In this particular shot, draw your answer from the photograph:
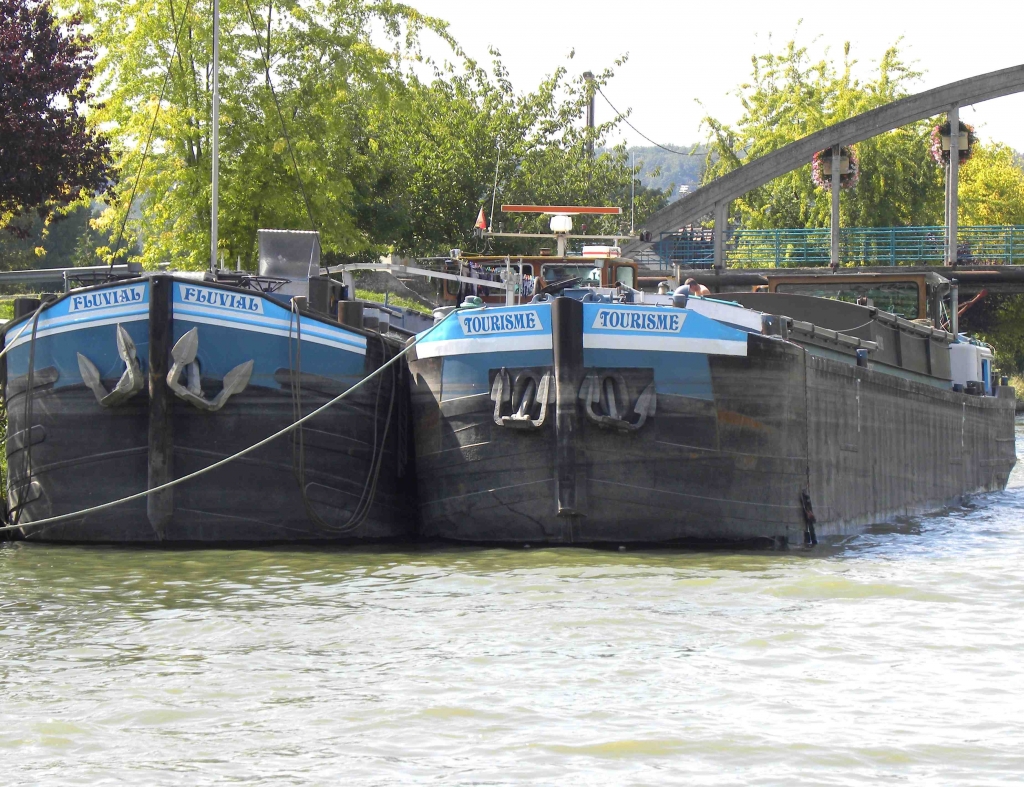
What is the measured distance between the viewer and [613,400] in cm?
1262

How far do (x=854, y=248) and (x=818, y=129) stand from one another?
12827 millimetres

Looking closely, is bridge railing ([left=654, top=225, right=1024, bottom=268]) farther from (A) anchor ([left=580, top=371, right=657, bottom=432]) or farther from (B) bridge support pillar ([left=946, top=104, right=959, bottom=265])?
(A) anchor ([left=580, top=371, right=657, bottom=432])

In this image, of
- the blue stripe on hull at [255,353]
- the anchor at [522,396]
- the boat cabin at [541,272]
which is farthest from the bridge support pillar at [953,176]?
the blue stripe on hull at [255,353]

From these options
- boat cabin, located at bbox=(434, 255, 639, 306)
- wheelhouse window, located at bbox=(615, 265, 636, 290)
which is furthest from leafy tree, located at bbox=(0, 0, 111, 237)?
wheelhouse window, located at bbox=(615, 265, 636, 290)

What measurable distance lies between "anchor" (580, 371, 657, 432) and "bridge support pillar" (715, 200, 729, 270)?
2302 centimetres

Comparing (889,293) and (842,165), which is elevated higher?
(842,165)

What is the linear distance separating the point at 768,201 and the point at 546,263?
3812 centimetres

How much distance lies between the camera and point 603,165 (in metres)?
40.2

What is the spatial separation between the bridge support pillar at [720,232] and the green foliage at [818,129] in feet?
41.6

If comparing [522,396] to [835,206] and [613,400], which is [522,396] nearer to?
[613,400]

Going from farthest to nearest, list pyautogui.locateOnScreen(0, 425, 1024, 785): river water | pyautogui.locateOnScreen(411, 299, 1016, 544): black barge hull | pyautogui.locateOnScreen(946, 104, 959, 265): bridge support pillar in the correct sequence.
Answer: pyautogui.locateOnScreen(946, 104, 959, 265): bridge support pillar → pyautogui.locateOnScreen(411, 299, 1016, 544): black barge hull → pyautogui.locateOnScreen(0, 425, 1024, 785): river water

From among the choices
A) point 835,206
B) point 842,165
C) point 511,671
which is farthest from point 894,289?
point 511,671

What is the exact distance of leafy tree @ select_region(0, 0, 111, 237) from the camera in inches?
817

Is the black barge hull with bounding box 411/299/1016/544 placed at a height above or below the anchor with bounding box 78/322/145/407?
below
